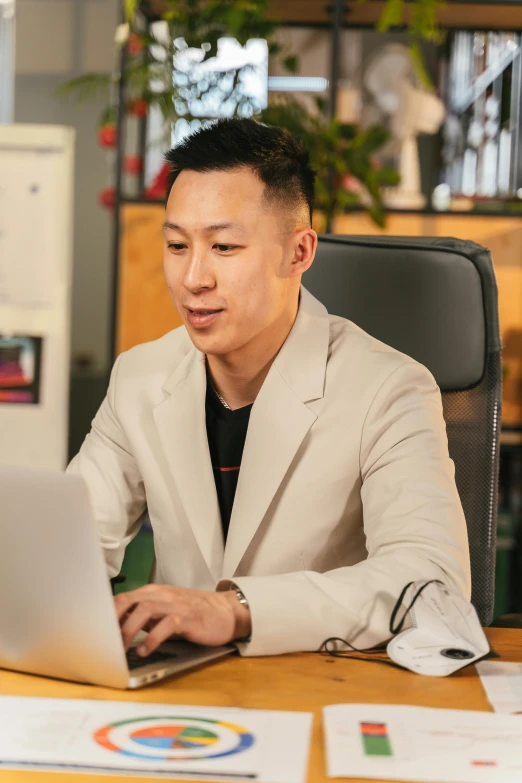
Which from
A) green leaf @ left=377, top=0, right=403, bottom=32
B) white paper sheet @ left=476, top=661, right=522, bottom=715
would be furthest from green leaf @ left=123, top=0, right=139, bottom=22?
white paper sheet @ left=476, top=661, right=522, bottom=715

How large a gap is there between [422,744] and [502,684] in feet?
0.75

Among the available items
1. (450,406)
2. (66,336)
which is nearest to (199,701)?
Result: (450,406)

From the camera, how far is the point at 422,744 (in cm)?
85

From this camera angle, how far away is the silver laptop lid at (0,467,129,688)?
92cm

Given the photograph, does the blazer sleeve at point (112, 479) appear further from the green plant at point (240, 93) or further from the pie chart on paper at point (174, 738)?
the green plant at point (240, 93)

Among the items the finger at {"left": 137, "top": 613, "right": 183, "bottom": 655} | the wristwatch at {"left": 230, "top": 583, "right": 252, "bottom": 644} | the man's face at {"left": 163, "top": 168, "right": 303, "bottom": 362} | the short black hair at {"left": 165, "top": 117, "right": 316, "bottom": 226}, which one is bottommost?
the finger at {"left": 137, "top": 613, "right": 183, "bottom": 655}

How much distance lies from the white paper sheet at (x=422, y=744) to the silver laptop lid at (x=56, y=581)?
0.77 ft

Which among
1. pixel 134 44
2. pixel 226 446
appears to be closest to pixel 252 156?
pixel 226 446

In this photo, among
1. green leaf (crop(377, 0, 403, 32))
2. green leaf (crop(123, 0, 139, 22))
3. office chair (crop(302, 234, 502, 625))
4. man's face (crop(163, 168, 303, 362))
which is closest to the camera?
man's face (crop(163, 168, 303, 362))

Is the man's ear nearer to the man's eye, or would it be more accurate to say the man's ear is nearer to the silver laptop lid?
the man's eye

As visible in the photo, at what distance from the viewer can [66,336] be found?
10.4 ft

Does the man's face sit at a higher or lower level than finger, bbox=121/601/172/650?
higher

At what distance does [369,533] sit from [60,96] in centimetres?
360

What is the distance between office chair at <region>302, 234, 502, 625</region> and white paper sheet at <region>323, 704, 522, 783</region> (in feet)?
2.55
